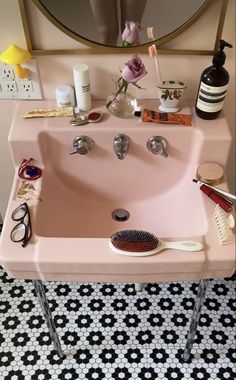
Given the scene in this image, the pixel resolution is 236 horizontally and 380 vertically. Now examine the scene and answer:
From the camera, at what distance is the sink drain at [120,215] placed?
43.1 inches

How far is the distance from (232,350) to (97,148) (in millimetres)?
878

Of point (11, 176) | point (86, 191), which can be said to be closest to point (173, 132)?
point (86, 191)

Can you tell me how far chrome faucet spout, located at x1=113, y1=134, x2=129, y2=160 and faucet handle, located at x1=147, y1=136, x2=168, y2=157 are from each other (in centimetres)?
7

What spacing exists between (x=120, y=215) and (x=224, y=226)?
34 centimetres

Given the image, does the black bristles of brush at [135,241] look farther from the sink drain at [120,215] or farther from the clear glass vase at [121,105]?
the clear glass vase at [121,105]

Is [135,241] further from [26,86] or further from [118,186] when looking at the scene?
[26,86]

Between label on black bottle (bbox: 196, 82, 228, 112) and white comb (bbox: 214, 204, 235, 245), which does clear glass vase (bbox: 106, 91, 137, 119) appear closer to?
label on black bottle (bbox: 196, 82, 228, 112)

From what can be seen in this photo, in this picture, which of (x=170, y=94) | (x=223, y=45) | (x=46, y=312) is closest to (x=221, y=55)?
(x=223, y=45)

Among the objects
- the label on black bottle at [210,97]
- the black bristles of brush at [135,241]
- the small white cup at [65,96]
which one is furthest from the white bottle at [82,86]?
the black bristles of brush at [135,241]

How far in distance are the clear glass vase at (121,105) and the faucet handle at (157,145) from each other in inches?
4.1

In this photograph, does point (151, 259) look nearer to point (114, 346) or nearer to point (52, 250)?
point (52, 250)

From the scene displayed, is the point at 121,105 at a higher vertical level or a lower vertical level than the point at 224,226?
higher

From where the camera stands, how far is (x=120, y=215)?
110 centimetres

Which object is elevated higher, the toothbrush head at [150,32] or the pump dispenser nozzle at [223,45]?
the toothbrush head at [150,32]
